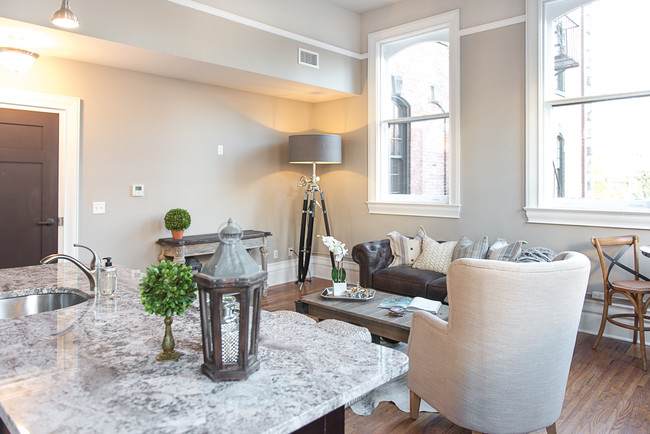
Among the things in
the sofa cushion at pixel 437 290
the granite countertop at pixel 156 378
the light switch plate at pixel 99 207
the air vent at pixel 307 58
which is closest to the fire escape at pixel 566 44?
the sofa cushion at pixel 437 290

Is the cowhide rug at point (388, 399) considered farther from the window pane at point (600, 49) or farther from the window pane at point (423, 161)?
the window pane at point (600, 49)

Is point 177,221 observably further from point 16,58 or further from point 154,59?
point 16,58

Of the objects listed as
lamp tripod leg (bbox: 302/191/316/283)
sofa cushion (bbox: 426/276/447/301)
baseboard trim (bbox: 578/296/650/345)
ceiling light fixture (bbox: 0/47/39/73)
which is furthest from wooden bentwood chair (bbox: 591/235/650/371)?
ceiling light fixture (bbox: 0/47/39/73)

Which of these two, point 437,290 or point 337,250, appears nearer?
point 337,250

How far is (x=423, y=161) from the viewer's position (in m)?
5.27

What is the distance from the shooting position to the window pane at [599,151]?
384 centimetres

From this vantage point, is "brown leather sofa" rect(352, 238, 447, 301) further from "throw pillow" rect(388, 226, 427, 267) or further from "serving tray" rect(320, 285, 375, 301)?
"serving tray" rect(320, 285, 375, 301)

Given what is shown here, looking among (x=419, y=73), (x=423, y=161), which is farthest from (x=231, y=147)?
(x=419, y=73)

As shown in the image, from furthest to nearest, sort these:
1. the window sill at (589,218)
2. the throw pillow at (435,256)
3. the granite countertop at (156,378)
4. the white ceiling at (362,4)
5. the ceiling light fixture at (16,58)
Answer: the white ceiling at (362,4), the throw pillow at (435,256), the window sill at (589,218), the ceiling light fixture at (16,58), the granite countertop at (156,378)

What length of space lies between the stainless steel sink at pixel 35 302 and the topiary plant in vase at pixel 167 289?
0.93 metres

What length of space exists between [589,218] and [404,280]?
5.54 ft

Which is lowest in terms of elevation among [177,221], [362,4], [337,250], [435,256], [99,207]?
[435,256]

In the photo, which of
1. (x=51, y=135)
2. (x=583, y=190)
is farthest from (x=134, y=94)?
(x=583, y=190)

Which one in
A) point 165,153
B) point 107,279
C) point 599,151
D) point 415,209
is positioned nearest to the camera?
point 107,279
